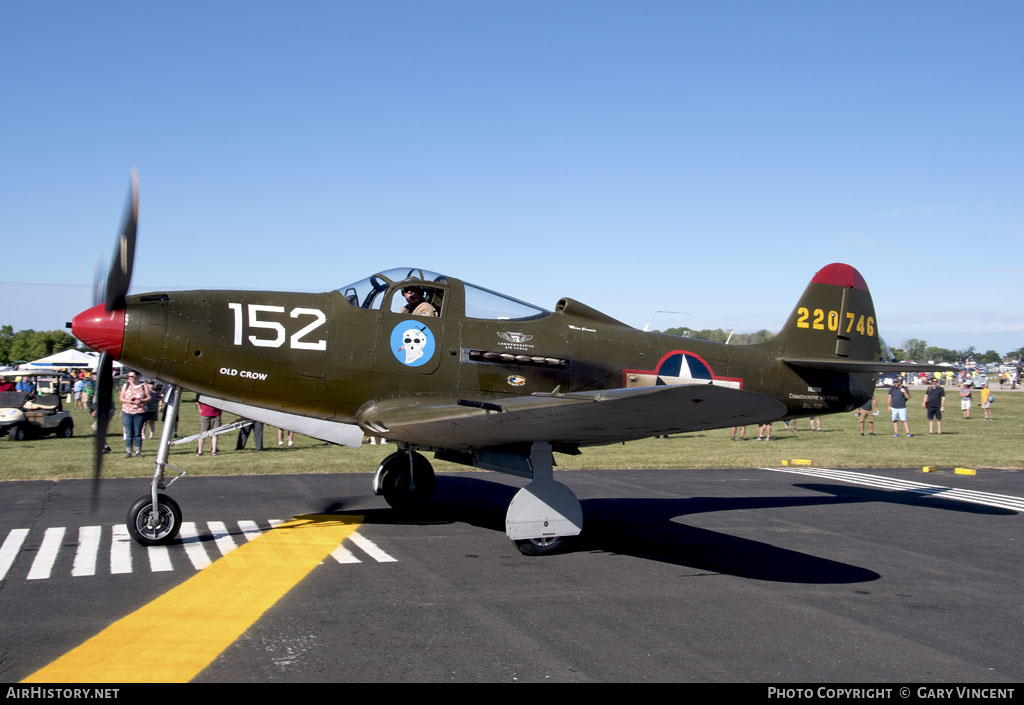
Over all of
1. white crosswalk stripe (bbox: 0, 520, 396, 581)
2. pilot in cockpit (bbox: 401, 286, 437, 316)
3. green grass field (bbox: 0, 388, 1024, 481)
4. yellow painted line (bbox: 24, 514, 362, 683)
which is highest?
pilot in cockpit (bbox: 401, 286, 437, 316)

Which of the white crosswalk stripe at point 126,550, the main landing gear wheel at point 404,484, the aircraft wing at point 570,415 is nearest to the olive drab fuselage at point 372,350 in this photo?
the aircraft wing at point 570,415

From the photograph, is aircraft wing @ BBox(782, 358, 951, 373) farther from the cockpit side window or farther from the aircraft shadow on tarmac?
the cockpit side window

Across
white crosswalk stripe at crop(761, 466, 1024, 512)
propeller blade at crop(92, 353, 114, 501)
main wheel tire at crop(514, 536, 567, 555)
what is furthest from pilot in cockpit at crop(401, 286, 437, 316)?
white crosswalk stripe at crop(761, 466, 1024, 512)

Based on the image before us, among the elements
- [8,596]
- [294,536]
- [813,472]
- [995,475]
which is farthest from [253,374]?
[995,475]

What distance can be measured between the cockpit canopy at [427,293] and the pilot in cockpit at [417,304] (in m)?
0.05

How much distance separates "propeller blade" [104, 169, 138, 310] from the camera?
7742 mm

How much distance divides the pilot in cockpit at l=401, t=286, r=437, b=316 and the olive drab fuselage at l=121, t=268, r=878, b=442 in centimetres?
10

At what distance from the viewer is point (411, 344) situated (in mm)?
8891

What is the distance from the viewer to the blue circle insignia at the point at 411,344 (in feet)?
29.0

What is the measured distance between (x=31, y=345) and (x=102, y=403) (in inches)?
7176

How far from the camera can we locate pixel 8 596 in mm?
6133

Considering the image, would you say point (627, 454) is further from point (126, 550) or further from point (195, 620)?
point (195, 620)

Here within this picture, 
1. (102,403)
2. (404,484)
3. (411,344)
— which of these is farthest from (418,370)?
(102,403)
